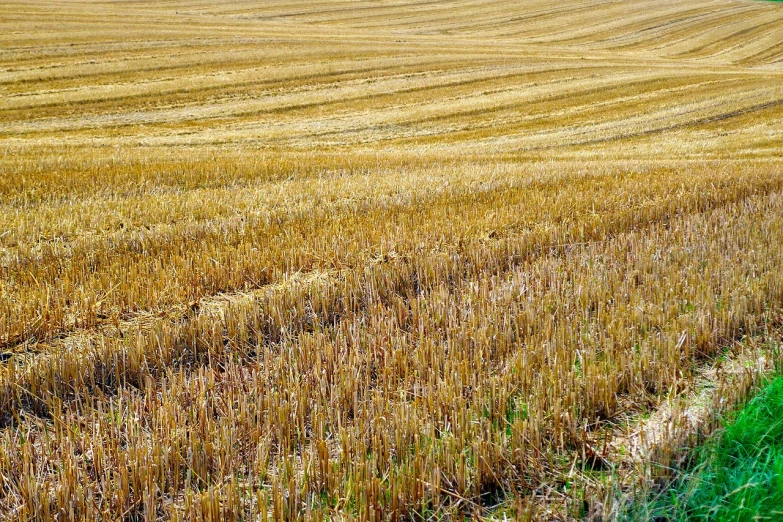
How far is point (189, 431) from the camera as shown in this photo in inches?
115

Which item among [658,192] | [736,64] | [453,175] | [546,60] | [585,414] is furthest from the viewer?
[736,64]

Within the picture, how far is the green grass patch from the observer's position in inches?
94.0

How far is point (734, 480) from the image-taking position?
2.54 meters

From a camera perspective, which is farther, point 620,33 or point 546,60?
point 620,33

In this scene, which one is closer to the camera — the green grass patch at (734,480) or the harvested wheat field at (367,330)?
the green grass patch at (734,480)

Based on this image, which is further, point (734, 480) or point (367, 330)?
point (367, 330)

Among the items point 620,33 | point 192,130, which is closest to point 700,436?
point 192,130

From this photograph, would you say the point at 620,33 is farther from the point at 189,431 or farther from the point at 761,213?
the point at 189,431

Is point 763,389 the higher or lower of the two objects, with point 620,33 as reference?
lower

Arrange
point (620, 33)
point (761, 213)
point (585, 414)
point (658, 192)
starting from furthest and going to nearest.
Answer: point (620, 33)
point (658, 192)
point (761, 213)
point (585, 414)

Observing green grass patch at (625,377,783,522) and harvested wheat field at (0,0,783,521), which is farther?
harvested wheat field at (0,0,783,521)

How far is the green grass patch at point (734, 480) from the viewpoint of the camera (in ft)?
7.83

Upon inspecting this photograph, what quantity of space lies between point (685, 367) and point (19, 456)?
3212 millimetres

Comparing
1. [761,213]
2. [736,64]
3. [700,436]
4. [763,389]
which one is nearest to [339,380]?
[700,436]
